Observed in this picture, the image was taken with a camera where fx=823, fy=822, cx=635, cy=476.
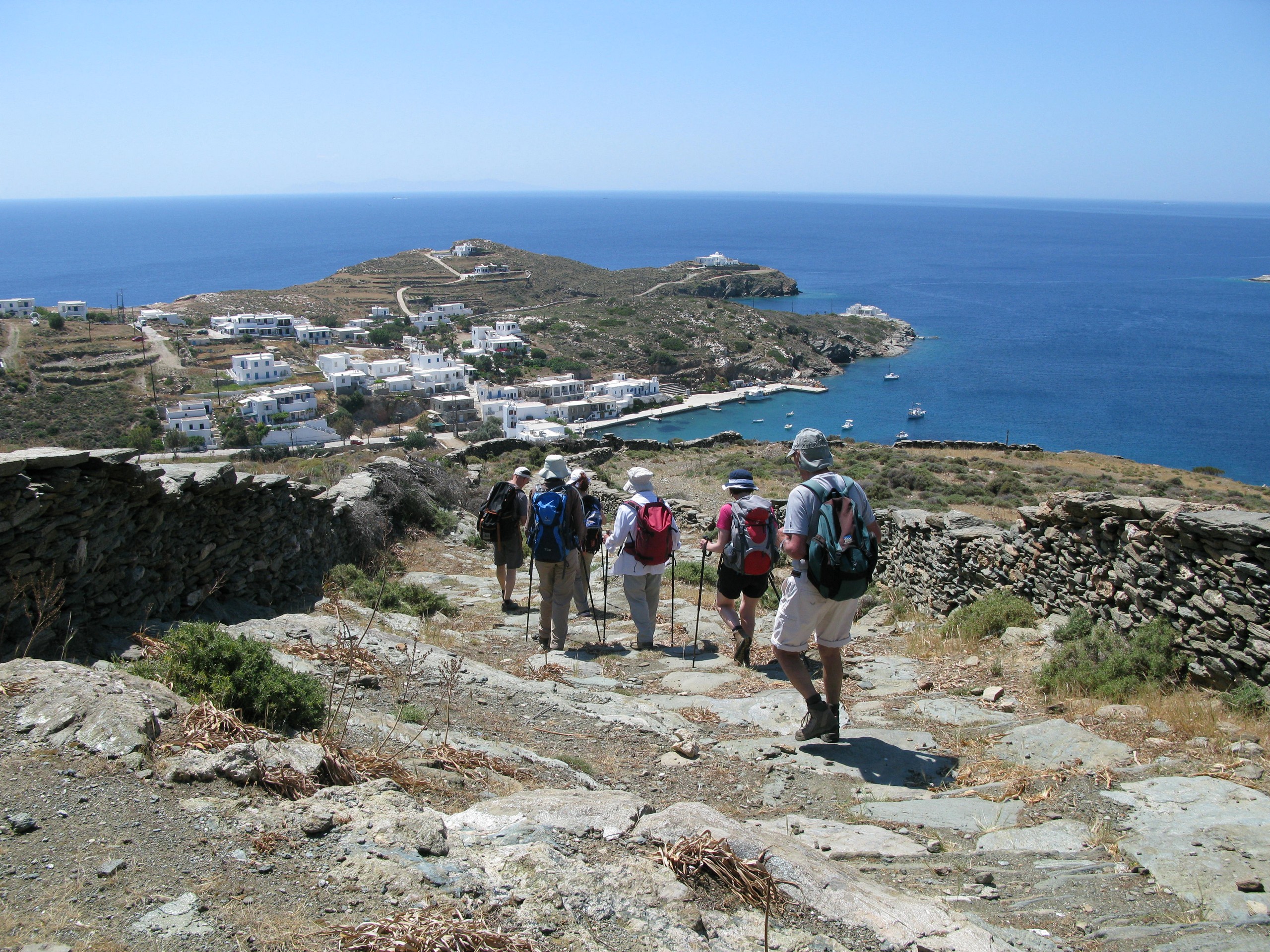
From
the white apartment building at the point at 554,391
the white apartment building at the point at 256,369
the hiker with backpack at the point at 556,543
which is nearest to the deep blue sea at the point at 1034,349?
the white apartment building at the point at 554,391

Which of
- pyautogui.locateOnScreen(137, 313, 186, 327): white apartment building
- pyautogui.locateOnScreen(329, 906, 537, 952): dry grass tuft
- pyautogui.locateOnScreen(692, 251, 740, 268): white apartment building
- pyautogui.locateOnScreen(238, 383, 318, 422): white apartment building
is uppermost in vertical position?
pyautogui.locateOnScreen(692, 251, 740, 268): white apartment building

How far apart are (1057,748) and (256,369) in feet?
253

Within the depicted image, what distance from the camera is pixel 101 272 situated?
7087 inches

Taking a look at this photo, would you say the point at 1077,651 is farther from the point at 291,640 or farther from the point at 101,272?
the point at 101,272

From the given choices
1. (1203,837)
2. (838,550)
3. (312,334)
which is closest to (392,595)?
(838,550)

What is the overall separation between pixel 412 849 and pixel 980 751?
12.0 feet

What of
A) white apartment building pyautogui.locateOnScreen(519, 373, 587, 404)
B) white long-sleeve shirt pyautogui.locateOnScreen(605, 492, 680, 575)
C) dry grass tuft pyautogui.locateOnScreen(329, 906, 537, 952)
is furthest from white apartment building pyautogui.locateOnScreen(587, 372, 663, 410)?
dry grass tuft pyautogui.locateOnScreen(329, 906, 537, 952)

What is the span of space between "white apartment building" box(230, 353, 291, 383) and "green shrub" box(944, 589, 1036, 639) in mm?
73625

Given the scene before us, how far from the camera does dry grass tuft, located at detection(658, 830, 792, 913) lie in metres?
3.04

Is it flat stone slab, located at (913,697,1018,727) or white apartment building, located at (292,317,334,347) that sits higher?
flat stone slab, located at (913,697,1018,727)

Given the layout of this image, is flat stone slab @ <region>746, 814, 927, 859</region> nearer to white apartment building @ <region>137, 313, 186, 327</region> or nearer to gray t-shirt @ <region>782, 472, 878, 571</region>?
gray t-shirt @ <region>782, 472, 878, 571</region>

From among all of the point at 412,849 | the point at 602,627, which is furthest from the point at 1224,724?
the point at 602,627

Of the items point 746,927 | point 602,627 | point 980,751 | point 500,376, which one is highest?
point 746,927

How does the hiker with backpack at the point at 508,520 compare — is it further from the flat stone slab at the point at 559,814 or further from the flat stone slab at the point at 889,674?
the flat stone slab at the point at 559,814
